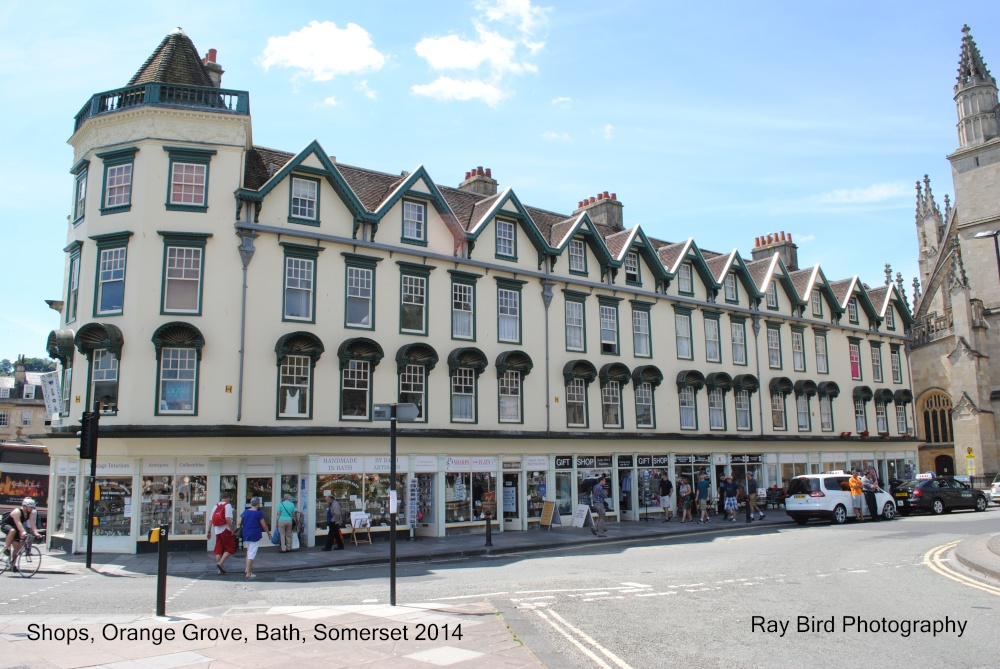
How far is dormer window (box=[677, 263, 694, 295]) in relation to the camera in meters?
35.5

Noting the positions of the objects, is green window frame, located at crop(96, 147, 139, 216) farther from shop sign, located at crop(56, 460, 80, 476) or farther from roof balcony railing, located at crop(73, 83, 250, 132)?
Answer: shop sign, located at crop(56, 460, 80, 476)

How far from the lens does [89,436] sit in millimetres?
19297

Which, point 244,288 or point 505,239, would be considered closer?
point 244,288

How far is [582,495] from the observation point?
30297mm

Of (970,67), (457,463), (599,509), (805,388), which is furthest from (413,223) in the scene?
(970,67)

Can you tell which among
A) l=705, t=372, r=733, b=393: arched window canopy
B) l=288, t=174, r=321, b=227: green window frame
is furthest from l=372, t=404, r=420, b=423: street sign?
l=705, t=372, r=733, b=393: arched window canopy

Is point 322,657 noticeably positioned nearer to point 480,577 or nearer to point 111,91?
point 480,577

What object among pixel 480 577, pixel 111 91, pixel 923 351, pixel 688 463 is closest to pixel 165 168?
pixel 111 91

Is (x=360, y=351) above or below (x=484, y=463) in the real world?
above

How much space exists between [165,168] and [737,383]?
26.0 meters

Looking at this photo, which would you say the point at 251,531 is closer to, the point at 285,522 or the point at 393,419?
the point at 285,522

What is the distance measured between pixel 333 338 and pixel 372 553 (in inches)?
276

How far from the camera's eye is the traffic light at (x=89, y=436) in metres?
19.2

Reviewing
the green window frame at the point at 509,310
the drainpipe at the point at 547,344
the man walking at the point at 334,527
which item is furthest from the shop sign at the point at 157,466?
the drainpipe at the point at 547,344
